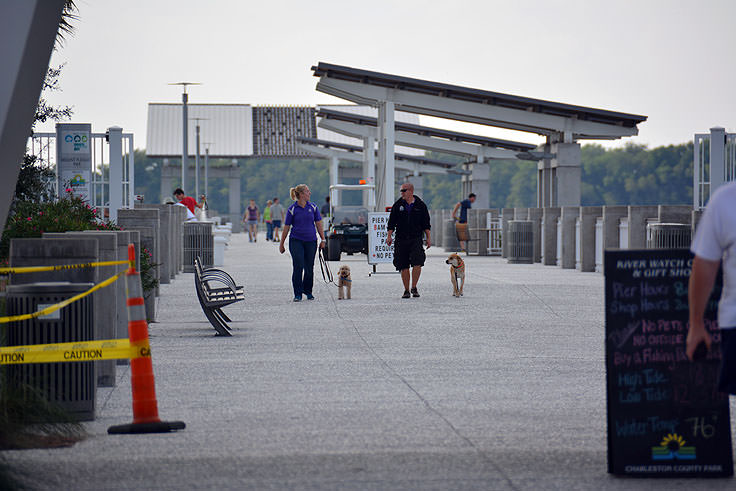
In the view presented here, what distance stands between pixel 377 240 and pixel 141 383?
55.4 feet

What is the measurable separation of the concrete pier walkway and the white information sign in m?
7.86

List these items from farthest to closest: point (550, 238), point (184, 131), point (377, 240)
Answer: point (184, 131) < point (550, 238) < point (377, 240)

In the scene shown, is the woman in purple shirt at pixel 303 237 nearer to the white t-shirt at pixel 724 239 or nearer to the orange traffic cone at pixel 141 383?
the orange traffic cone at pixel 141 383

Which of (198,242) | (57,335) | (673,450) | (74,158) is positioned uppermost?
(74,158)

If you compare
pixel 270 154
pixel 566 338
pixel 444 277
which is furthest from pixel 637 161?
pixel 566 338

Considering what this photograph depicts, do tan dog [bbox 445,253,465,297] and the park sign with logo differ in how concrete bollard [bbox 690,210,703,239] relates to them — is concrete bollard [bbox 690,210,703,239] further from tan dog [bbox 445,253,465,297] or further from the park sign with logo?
the park sign with logo

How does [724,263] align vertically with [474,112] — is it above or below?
below

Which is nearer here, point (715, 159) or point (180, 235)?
point (715, 159)

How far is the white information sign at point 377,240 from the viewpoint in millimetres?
23844

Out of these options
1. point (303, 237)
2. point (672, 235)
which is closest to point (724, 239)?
point (303, 237)

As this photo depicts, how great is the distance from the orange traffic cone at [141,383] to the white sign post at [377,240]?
16.6 metres

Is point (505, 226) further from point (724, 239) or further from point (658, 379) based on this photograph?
point (724, 239)

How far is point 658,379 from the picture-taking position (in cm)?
598

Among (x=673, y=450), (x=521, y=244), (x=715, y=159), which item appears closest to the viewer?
(x=673, y=450)
